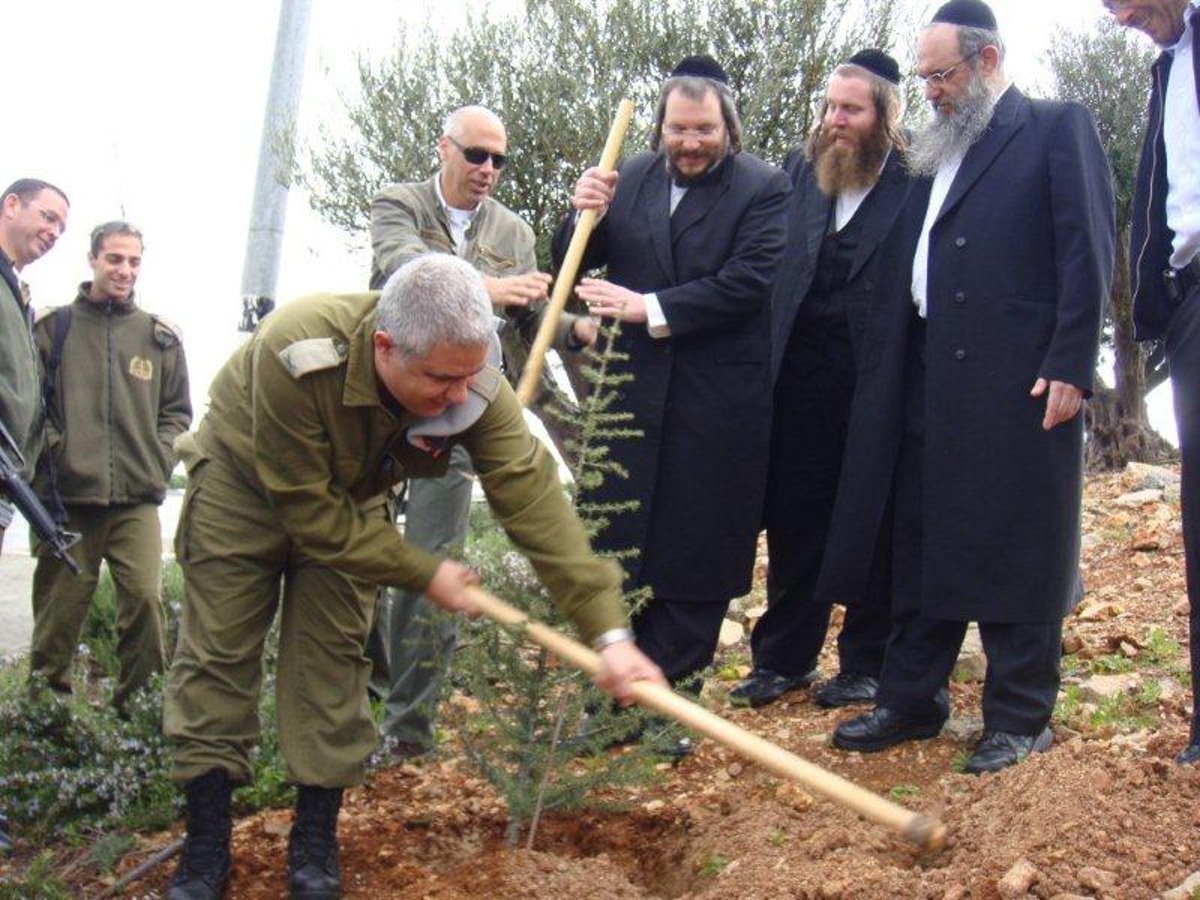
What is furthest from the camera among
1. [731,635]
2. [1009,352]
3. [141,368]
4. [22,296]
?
[731,635]

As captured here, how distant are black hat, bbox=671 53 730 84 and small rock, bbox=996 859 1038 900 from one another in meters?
2.91

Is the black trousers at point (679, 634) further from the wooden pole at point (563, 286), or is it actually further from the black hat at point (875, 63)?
the black hat at point (875, 63)

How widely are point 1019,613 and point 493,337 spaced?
193cm

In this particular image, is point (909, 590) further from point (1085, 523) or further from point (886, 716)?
point (1085, 523)

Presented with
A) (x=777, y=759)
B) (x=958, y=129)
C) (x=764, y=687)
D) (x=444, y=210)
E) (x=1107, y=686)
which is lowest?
(x=764, y=687)

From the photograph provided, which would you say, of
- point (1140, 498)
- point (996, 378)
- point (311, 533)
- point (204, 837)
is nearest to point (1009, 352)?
point (996, 378)

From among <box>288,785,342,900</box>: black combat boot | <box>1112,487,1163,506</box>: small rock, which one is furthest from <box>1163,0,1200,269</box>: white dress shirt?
<box>1112,487,1163,506</box>: small rock

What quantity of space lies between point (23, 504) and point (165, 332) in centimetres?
112

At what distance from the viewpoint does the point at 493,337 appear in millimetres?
3574

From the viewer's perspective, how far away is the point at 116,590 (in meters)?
5.89

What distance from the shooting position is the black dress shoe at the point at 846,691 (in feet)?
17.4

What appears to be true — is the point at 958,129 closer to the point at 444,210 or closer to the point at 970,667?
the point at 444,210

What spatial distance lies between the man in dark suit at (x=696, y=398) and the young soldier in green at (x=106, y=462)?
191 cm

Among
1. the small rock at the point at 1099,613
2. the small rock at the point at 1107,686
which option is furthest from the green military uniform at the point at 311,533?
the small rock at the point at 1099,613
